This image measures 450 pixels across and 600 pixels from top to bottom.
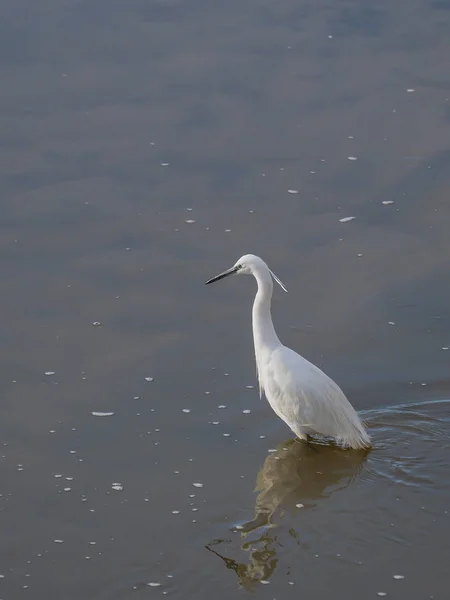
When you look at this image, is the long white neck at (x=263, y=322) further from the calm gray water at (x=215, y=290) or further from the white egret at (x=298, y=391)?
the calm gray water at (x=215, y=290)

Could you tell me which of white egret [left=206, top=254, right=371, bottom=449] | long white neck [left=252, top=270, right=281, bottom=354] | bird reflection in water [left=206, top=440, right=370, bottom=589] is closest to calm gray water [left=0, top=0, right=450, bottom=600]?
bird reflection in water [left=206, top=440, right=370, bottom=589]

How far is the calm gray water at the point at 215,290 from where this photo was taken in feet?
20.0

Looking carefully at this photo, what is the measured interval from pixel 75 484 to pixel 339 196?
4.28m

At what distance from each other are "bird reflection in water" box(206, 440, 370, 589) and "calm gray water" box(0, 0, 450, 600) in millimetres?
17

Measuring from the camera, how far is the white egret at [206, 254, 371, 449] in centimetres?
683

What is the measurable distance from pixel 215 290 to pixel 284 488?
2.39 metres

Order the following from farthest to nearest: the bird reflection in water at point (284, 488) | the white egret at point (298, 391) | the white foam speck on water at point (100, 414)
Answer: the white foam speck on water at point (100, 414), the white egret at point (298, 391), the bird reflection in water at point (284, 488)

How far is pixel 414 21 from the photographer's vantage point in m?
13.2

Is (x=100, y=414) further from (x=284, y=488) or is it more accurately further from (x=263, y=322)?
(x=284, y=488)

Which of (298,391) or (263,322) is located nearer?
(298,391)

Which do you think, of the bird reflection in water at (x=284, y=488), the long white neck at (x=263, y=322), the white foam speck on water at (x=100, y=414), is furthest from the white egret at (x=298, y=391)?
the white foam speck on water at (x=100, y=414)

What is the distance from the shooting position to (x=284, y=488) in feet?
21.9

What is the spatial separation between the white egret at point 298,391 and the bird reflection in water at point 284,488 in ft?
0.39

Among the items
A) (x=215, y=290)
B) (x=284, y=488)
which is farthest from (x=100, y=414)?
(x=215, y=290)
